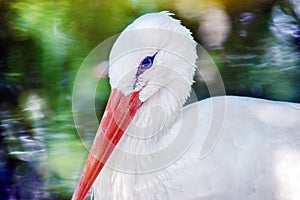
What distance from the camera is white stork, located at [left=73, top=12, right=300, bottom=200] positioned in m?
1.69

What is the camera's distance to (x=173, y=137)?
5.77 feet

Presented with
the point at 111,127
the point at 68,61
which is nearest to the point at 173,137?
the point at 111,127

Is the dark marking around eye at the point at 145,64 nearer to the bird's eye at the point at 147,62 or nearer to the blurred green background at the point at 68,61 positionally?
the bird's eye at the point at 147,62

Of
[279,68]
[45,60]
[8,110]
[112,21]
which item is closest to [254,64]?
[279,68]

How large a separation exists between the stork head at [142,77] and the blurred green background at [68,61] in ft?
1.97

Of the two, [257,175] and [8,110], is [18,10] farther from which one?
[257,175]

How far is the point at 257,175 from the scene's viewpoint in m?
1.70

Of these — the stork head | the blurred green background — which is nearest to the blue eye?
the stork head

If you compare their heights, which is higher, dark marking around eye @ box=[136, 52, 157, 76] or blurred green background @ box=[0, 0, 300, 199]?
dark marking around eye @ box=[136, 52, 157, 76]

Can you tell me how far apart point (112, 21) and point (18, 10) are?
1.12ft

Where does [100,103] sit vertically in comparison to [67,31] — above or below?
below

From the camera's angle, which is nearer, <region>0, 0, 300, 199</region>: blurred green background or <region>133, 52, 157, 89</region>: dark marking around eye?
<region>133, 52, 157, 89</region>: dark marking around eye

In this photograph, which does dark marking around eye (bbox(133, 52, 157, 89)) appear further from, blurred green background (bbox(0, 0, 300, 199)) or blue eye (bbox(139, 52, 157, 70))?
blurred green background (bbox(0, 0, 300, 199))

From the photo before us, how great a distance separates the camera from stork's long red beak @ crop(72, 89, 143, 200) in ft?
5.62
